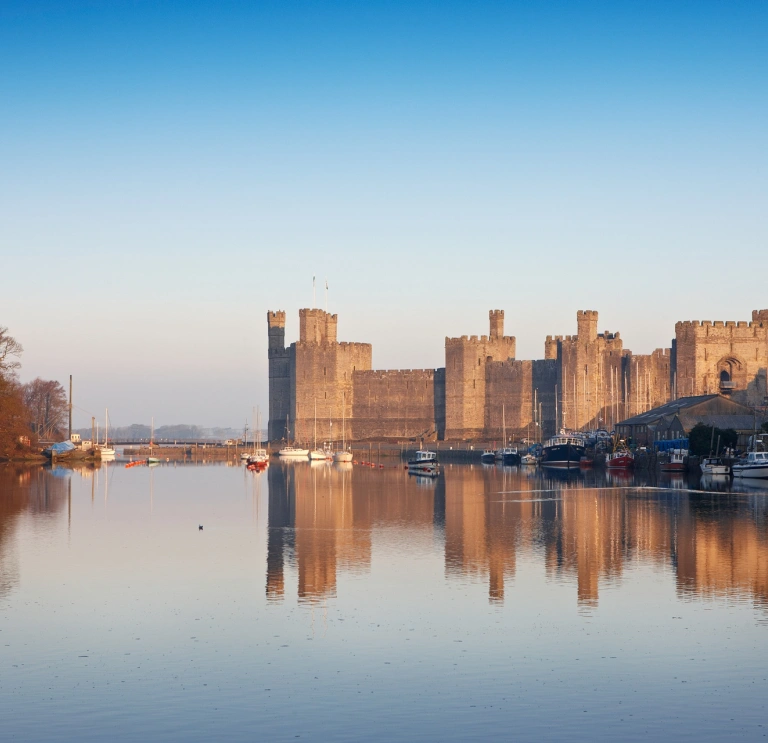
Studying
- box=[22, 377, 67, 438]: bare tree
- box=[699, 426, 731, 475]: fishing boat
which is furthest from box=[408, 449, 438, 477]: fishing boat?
box=[22, 377, 67, 438]: bare tree

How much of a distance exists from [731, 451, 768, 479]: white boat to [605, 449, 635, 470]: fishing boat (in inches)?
343

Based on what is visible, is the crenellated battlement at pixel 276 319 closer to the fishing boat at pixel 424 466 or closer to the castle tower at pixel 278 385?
the castle tower at pixel 278 385

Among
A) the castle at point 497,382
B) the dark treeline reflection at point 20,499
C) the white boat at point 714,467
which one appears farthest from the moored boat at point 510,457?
the dark treeline reflection at point 20,499

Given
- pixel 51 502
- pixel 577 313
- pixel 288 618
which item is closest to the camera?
pixel 288 618

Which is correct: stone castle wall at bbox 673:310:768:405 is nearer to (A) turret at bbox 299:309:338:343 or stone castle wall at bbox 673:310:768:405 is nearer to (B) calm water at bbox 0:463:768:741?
(A) turret at bbox 299:309:338:343

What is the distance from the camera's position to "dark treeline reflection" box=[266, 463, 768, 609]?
17375 mm

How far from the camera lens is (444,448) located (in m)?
67.8

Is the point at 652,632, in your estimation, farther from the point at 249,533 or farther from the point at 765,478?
the point at 765,478

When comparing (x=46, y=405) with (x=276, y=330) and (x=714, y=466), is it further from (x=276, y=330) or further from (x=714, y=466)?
(x=714, y=466)

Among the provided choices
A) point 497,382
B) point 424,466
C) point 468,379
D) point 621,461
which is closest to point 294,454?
point 468,379

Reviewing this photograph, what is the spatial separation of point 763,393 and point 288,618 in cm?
4946

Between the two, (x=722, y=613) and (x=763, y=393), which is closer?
(x=722, y=613)

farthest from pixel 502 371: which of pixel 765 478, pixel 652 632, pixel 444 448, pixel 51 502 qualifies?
pixel 652 632

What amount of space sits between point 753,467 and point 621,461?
33.2ft
